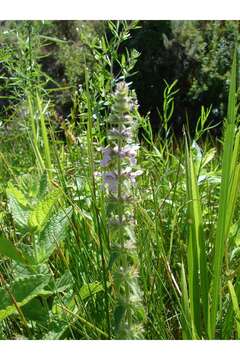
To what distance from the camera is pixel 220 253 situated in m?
0.93

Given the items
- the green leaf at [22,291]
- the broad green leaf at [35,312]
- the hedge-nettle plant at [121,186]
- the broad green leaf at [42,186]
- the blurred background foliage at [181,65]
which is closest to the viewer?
the hedge-nettle plant at [121,186]

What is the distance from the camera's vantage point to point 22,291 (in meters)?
0.97

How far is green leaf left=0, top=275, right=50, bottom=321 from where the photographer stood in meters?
0.94

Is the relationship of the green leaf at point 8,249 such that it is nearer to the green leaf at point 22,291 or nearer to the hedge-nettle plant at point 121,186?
the green leaf at point 22,291

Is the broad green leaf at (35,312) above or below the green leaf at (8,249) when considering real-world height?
below

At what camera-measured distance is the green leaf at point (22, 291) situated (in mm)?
938

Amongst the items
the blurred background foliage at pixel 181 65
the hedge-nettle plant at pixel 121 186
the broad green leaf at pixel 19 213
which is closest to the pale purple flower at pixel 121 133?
the hedge-nettle plant at pixel 121 186

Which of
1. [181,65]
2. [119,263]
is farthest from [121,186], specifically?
[181,65]

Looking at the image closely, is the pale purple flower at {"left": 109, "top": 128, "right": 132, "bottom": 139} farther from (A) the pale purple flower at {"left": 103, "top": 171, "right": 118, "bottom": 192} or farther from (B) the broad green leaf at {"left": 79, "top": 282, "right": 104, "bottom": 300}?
(B) the broad green leaf at {"left": 79, "top": 282, "right": 104, "bottom": 300}

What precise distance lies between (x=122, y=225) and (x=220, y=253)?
25 cm
